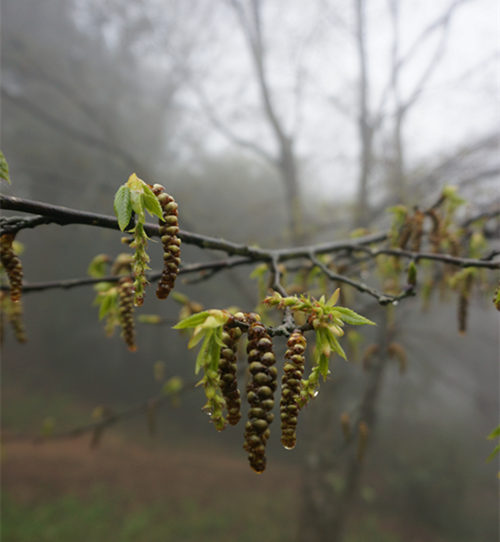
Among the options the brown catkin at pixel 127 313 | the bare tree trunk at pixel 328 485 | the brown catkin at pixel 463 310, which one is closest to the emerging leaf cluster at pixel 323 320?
the brown catkin at pixel 127 313

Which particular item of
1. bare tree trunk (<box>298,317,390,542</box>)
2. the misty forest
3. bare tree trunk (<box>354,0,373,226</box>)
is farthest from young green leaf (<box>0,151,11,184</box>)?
bare tree trunk (<box>354,0,373,226</box>)

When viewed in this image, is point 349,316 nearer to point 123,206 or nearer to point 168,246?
point 168,246

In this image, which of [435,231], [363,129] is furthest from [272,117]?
[435,231]

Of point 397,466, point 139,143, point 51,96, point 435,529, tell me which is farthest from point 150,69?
point 435,529

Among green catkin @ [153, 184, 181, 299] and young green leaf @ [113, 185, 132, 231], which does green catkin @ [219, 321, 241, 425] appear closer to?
green catkin @ [153, 184, 181, 299]

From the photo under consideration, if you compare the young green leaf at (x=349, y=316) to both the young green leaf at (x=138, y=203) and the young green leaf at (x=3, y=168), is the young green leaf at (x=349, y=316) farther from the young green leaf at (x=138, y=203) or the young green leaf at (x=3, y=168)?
the young green leaf at (x=3, y=168)

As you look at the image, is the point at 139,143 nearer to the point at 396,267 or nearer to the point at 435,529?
the point at 396,267
